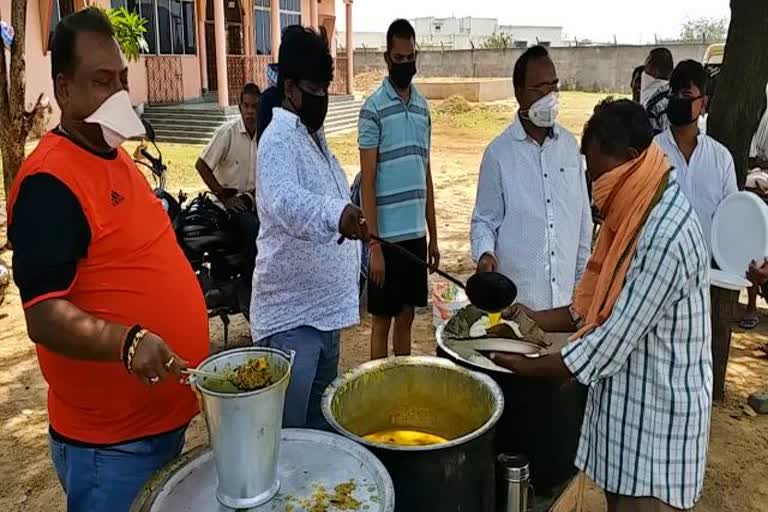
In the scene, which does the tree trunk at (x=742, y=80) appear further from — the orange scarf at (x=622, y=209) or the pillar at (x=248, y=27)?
the pillar at (x=248, y=27)

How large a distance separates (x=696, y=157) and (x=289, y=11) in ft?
61.3

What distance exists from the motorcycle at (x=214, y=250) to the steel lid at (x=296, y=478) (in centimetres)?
296

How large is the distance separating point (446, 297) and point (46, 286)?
3.41m

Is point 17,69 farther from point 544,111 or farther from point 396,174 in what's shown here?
point 544,111

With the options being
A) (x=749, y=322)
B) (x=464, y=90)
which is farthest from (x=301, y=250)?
(x=464, y=90)

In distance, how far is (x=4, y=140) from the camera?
6613mm

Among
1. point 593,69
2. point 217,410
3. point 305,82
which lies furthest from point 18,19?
point 593,69

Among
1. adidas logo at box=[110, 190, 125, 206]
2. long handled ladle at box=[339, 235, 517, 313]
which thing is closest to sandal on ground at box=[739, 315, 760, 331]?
long handled ladle at box=[339, 235, 517, 313]

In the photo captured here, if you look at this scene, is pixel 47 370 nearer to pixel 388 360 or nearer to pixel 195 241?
pixel 388 360

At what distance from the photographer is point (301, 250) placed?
229 cm

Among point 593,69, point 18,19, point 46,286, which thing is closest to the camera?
point 46,286

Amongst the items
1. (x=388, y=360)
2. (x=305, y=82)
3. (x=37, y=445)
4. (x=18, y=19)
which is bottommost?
(x=37, y=445)

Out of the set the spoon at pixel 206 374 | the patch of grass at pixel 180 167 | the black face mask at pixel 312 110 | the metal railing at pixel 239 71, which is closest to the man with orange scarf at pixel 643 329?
the black face mask at pixel 312 110

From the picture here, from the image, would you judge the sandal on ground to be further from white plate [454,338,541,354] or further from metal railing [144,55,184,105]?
metal railing [144,55,184,105]
